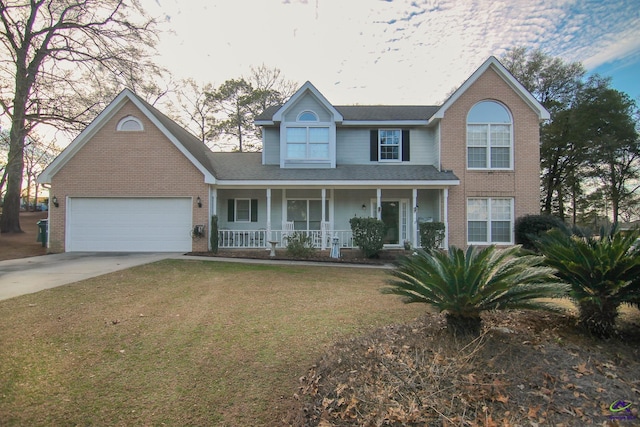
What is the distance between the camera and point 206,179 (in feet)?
42.2

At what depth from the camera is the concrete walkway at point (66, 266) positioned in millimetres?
7180

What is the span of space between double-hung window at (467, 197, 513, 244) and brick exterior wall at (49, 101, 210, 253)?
11.4 metres

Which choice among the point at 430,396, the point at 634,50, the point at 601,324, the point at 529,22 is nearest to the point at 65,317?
the point at 430,396

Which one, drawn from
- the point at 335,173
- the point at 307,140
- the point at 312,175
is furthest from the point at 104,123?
the point at 335,173

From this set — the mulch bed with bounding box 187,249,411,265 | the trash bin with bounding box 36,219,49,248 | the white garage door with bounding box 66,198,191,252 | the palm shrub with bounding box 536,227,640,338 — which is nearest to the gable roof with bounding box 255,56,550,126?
the white garage door with bounding box 66,198,191,252

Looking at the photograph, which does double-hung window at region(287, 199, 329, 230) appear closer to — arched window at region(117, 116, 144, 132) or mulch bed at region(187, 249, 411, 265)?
mulch bed at region(187, 249, 411, 265)

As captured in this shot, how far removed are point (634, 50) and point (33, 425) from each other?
1101 cm

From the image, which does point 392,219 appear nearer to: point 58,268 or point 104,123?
point 58,268

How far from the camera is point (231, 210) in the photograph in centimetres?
1530

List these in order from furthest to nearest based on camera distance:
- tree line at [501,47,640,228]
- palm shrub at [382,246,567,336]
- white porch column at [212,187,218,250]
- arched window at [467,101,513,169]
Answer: tree line at [501,47,640,228] → arched window at [467,101,513,169] → white porch column at [212,187,218,250] → palm shrub at [382,246,567,336]

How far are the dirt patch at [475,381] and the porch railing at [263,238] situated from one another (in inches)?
379

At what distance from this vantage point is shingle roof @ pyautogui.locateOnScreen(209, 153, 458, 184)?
1340 cm

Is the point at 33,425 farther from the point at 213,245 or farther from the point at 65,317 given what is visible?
the point at 213,245

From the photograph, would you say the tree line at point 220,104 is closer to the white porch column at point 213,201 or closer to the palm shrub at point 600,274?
the white porch column at point 213,201
